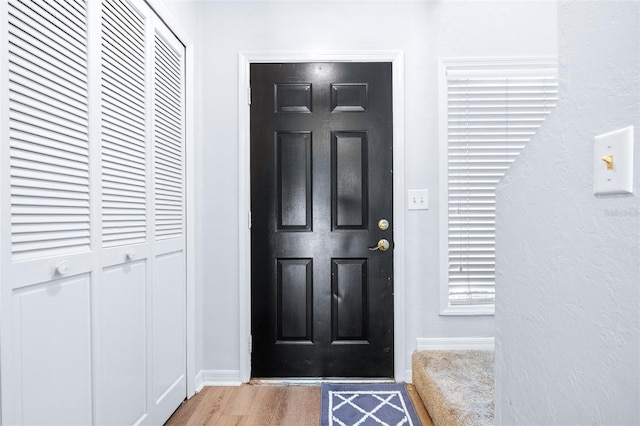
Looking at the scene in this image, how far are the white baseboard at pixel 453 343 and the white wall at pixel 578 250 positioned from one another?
1.39 metres

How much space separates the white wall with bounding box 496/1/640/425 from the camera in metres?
0.64

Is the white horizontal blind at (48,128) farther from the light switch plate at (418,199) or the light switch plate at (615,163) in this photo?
the light switch plate at (418,199)

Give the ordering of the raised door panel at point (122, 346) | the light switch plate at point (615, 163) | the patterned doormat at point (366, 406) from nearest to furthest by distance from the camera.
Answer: the light switch plate at point (615, 163) → the raised door panel at point (122, 346) → the patterned doormat at point (366, 406)

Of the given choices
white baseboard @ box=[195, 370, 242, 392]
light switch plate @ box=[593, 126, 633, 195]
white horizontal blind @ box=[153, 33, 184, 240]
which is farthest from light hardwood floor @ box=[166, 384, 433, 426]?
light switch plate @ box=[593, 126, 633, 195]

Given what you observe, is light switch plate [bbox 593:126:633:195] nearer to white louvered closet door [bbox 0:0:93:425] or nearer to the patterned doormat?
white louvered closet door [bbox 0:0:93:425]

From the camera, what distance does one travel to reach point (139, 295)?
1.74 meters

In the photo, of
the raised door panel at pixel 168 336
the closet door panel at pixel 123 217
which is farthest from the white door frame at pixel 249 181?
the closet door panel at pixel 123 217

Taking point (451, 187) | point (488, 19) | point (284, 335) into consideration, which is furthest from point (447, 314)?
point (488, 19)

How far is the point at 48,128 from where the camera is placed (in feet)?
3.89

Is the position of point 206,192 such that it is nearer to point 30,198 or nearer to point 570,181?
point 30,198

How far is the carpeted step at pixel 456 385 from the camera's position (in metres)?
1.67

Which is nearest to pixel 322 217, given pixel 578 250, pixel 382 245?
pixel 382 245

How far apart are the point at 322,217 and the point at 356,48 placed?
1.06 meters

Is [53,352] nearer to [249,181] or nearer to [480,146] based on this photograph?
[249,181]
